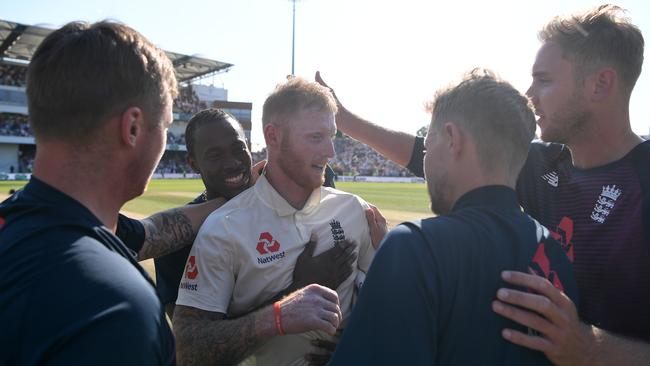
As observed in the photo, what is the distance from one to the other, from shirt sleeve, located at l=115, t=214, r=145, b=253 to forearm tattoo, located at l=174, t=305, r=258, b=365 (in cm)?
63

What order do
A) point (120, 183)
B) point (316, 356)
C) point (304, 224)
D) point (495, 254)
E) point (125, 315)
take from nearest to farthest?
point (125, 315), point (495, 254), point (120, 183), point (316, 356), point (304, 224)

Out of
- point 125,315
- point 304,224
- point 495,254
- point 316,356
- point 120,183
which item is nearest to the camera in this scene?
point 125,315

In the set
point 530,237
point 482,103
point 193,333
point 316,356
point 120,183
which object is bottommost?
point 316,356

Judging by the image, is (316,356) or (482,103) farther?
(316,356)

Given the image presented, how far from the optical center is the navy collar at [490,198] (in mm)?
1654

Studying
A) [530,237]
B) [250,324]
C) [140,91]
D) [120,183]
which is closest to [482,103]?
[530,237]

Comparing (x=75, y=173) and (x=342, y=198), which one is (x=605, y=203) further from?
(x=75, y=173)

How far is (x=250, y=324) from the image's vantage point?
7.86 feet

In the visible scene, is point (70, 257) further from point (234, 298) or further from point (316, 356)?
point (316, 356)

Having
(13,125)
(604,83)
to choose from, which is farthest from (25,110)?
(604,83)

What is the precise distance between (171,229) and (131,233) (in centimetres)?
34

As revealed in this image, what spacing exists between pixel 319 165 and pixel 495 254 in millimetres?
1776

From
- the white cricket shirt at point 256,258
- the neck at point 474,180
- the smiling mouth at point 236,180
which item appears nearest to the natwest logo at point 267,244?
the white cricket shirt at point 256,258

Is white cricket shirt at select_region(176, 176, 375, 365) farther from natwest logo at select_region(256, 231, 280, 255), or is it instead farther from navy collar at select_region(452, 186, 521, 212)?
navy collar at select_region(452, 186, 521, 212)
